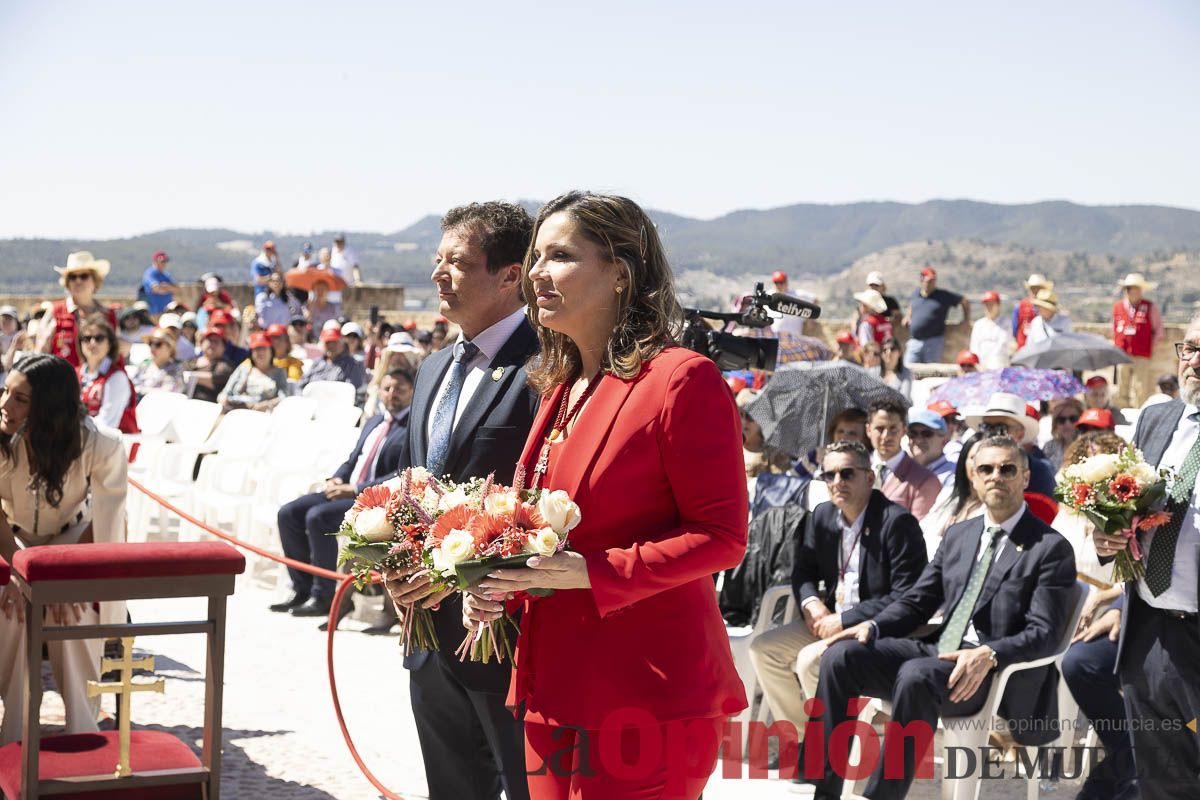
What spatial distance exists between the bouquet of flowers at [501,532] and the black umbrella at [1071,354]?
1109 centimetres

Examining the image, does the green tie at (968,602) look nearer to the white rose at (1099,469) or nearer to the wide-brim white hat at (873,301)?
the white rose at (1099,469)

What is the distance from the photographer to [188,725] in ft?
21.9

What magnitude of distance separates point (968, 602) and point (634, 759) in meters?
3.36

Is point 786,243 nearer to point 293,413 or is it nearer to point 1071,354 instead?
point 1071,354

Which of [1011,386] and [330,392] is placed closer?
[1011,386]

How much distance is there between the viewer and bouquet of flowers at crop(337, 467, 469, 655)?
3.02m

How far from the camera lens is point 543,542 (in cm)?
268

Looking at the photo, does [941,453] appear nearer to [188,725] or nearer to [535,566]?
[188,725]

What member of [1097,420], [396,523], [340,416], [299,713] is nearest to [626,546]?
[396,523]

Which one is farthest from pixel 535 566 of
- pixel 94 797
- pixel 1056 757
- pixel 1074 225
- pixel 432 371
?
pixel 1074 225

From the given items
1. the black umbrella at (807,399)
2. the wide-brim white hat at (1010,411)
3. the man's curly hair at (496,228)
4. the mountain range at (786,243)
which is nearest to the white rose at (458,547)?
the man's curly hair at (496,228)

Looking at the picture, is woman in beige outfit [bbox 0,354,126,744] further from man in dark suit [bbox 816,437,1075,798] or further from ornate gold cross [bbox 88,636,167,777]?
man in dark suit [bbox 816,437,1075,798]

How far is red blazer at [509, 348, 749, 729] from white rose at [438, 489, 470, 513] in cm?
21

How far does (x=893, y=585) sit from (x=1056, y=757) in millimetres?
960
